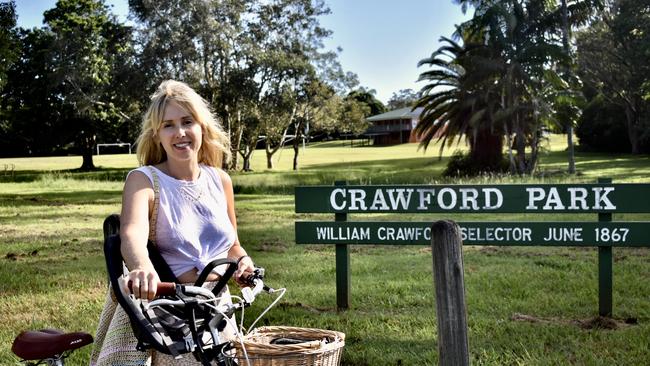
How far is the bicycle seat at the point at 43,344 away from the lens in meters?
3.10

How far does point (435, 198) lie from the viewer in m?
6.95

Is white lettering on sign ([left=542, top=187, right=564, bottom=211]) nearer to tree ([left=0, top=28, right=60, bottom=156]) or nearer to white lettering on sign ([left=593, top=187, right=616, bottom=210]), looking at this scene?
white lettering on sign ([left=593, top=187, right=616, bottom=210])

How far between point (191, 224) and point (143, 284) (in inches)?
21.4

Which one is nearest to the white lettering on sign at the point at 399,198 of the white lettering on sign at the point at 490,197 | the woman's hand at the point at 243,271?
the white lettering on sign at the point at 490,197

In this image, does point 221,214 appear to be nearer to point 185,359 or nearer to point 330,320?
point 185,359

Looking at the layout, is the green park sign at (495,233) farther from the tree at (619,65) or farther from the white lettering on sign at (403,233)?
the tree at (619,65)

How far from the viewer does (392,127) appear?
88.8 metres

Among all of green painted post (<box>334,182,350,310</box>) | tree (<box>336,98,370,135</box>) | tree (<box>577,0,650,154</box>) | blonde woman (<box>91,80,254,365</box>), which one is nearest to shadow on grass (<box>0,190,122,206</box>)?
green painted post (<box>334,182,350,310</box>)

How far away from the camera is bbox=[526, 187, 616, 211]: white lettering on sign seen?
6.65 meters

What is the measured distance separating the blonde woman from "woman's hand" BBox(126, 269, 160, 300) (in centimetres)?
29

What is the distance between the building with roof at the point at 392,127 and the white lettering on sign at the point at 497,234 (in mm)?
77850

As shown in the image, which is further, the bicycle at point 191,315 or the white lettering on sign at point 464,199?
the white lettering on sign at point 464,199

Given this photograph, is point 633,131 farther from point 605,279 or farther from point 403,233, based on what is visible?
point 403,233

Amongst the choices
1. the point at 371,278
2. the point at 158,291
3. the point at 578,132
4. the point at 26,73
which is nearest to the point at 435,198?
the point at 371,278
